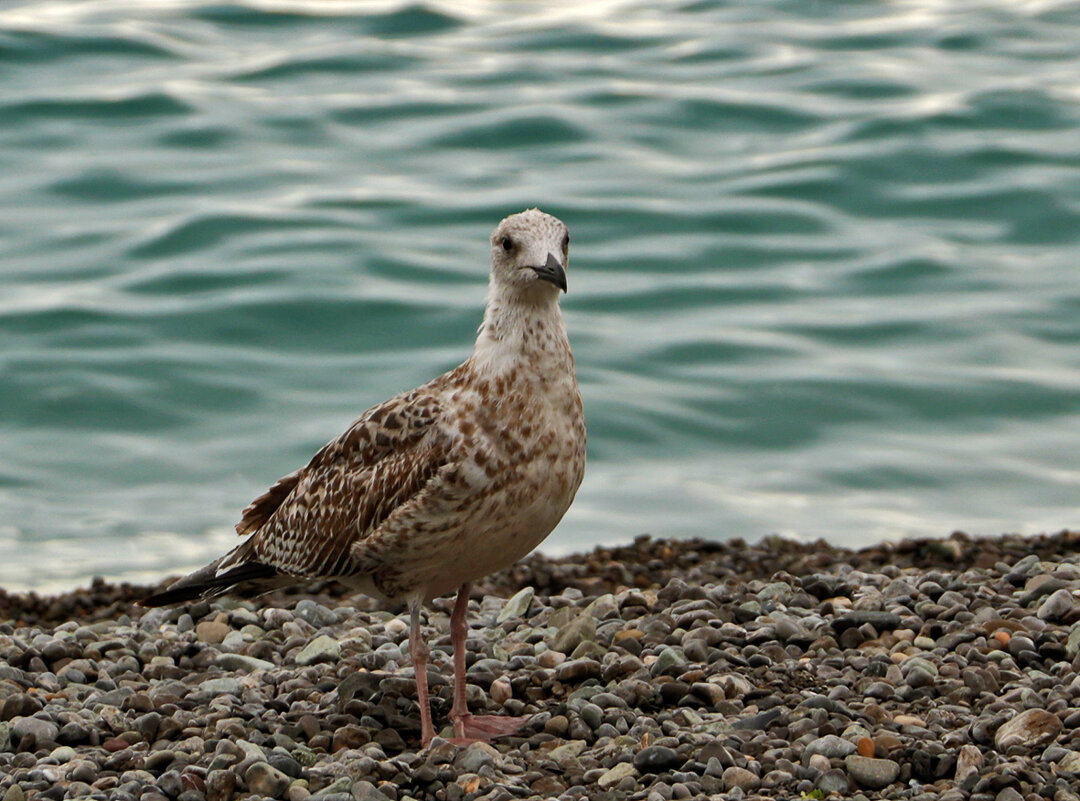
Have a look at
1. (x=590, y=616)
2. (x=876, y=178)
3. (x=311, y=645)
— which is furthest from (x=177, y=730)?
(x=876, y=178)

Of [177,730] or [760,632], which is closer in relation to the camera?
[177,730]

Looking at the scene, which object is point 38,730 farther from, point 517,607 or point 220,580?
point 517,607

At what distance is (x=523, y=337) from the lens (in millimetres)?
6680

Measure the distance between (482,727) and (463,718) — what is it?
0.12 m

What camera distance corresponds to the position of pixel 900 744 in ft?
19.8

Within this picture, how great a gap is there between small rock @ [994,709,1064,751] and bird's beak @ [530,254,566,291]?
2.38m

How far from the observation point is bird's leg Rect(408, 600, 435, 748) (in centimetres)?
656

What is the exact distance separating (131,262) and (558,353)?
1300 cm

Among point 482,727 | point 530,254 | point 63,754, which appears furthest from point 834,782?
point 63,754

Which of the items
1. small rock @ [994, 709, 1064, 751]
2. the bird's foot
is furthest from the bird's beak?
small rock @ [994, 709, 1064, 751]

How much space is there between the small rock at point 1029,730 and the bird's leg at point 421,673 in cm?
222

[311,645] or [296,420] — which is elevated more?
[296,420]

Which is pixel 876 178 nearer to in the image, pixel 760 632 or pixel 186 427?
pixel 186 427

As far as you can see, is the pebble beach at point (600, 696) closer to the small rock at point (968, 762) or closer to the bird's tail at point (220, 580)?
the small rock at point (968, 762)
